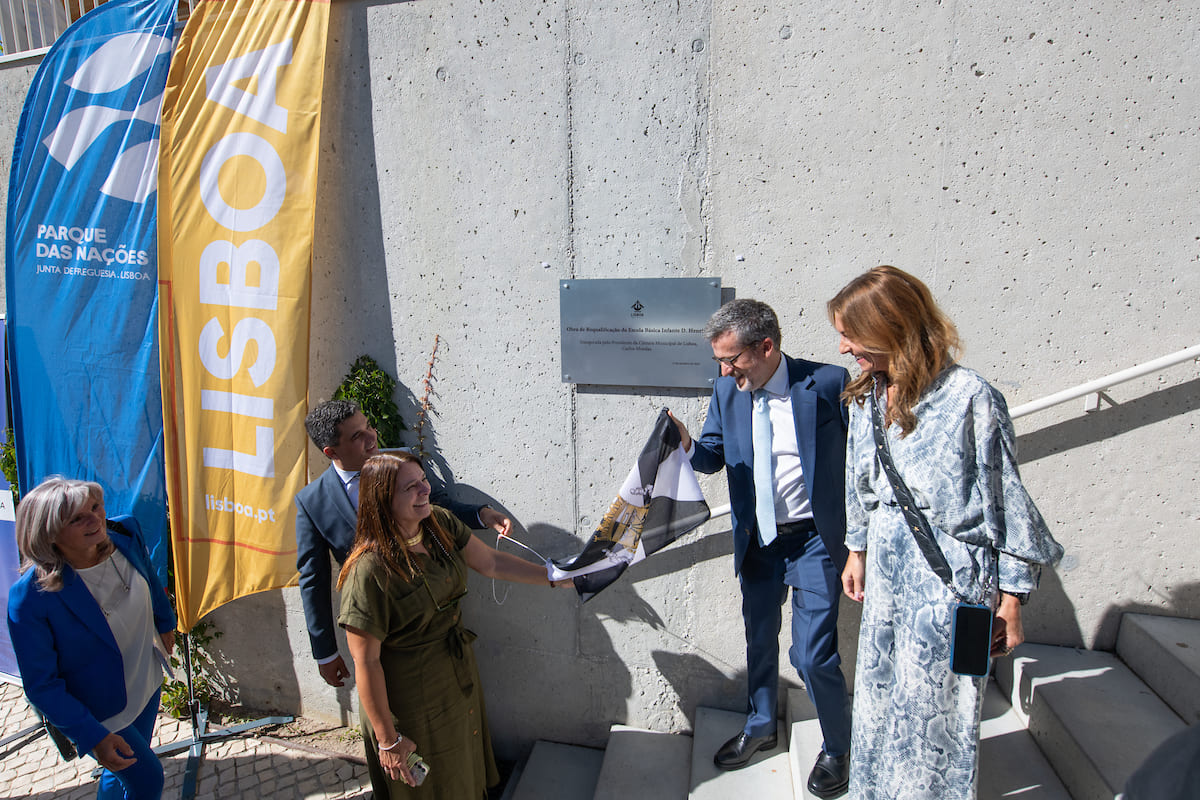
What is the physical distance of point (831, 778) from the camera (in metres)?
2.63

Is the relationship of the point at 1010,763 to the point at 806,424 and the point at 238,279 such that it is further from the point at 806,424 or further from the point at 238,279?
the point at 238,279

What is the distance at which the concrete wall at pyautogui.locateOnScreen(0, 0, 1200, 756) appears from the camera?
2.61 m

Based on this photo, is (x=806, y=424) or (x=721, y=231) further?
(x=721, y=231)

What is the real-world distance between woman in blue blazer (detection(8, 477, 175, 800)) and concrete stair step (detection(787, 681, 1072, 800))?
285 cm

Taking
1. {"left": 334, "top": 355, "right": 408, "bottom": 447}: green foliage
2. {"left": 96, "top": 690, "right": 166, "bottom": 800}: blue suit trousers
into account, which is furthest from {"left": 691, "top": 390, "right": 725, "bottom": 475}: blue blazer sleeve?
{"left": 96, "top": 690, "right": 166, "bottom": 800}: blue suit trousers

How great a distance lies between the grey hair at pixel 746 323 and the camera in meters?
2.47

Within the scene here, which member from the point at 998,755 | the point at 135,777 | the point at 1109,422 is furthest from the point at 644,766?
the point at 1109,422

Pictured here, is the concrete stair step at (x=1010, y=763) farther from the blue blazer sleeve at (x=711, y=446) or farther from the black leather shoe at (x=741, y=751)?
the blue blazer sleeve at (x=711, y=446)

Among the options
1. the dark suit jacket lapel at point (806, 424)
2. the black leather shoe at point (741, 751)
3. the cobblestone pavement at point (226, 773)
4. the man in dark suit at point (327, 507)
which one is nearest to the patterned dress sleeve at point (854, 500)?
the dark suit jacket lapel at point (806, 424)

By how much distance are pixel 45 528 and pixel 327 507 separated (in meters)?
1.01

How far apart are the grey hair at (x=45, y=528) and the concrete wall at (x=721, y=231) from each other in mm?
1450

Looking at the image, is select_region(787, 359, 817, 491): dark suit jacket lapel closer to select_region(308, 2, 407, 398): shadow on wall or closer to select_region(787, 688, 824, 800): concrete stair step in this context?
select_region(787, 688, 824, 800): concrete stair step

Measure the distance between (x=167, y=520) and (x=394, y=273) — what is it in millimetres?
2026

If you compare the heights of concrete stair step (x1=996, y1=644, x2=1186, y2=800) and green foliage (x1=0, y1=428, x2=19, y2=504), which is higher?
green foliage (x1=0, y1=428, x2=19, y2=504)
